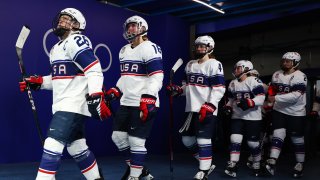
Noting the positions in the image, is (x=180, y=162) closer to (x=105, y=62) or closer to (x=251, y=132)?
(x=251, y=132)

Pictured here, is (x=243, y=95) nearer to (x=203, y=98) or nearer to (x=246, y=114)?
(x=246, y=114)

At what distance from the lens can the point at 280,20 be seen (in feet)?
23.2

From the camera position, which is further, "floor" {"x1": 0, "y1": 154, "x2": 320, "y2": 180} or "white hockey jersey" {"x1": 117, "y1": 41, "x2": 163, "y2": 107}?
"floor" {"x1": 0, "y1": 154, "x2": 320, "y2": 180}

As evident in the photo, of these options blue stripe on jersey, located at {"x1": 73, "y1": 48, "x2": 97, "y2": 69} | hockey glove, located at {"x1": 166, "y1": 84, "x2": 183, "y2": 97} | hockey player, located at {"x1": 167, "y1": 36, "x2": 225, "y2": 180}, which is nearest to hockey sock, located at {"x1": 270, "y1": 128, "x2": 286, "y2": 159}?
hockey player, located at {"x1": 167, "y1": 36, "x2": 225, "y2": 180}

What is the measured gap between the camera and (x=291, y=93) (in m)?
4.45

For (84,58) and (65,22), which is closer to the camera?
(84,58)

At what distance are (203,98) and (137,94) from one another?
0.88 metres

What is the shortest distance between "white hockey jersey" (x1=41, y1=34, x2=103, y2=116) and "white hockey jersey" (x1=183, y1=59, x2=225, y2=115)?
1521mm

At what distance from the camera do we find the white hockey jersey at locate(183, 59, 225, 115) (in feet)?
12.2

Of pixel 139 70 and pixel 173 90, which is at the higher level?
pixel 139 70

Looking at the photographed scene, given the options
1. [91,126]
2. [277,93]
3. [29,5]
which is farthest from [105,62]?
[277,93]

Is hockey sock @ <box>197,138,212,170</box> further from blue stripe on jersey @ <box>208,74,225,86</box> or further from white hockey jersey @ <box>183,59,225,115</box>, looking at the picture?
blue stripe on jersey @ <box>208,74,225,86</box>

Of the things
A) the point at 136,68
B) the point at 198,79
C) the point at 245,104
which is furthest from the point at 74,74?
the point at 245,104

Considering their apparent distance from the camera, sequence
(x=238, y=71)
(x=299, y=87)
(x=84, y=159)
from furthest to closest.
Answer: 1. (x=238, y=71)
2. (x=299, y=87)
3. (x=84, y=159)
